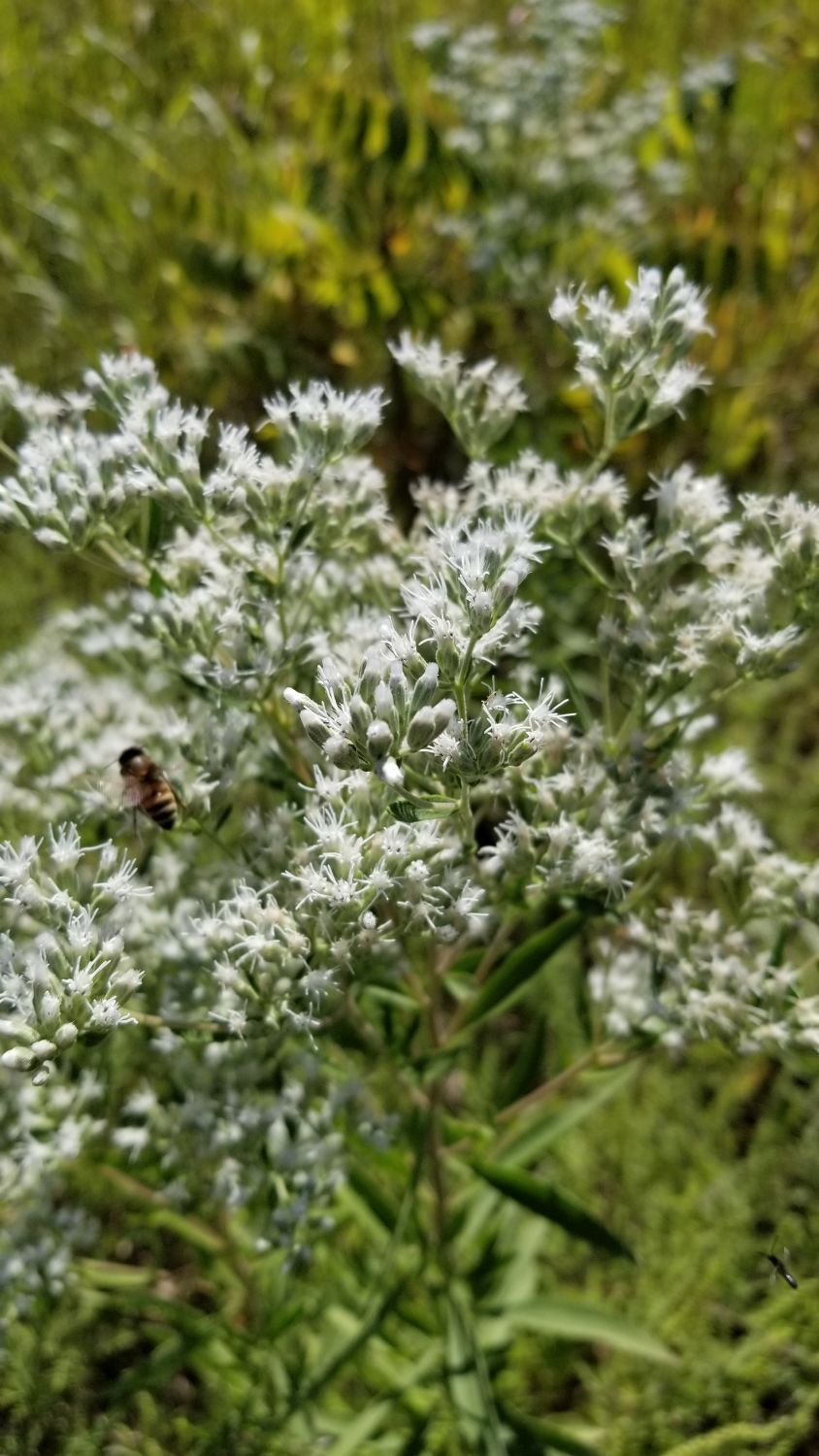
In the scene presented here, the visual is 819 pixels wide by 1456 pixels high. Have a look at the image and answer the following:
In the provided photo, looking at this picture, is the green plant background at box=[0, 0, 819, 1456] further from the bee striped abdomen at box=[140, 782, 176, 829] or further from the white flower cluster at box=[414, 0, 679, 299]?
the bee striped abdomen at box=[140, 782, 176, 829]

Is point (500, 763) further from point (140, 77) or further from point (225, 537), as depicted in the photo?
Answer: point (140, 77)

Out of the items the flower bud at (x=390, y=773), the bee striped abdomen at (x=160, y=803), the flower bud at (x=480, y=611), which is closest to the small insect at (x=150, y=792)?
the bee striped abdomen at (x=160, y=803)

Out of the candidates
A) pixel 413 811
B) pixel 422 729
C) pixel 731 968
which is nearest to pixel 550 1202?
pixel 731 968

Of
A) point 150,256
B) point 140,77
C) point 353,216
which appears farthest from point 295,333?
point 140,77

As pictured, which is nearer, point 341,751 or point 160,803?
point 341,751

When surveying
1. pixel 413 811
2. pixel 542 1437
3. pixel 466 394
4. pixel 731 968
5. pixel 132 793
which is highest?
pixel 466 394

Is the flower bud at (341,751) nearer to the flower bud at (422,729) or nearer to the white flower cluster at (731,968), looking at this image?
the flower bud at (422,729)

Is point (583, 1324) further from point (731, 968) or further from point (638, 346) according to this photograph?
point (638, 346)
